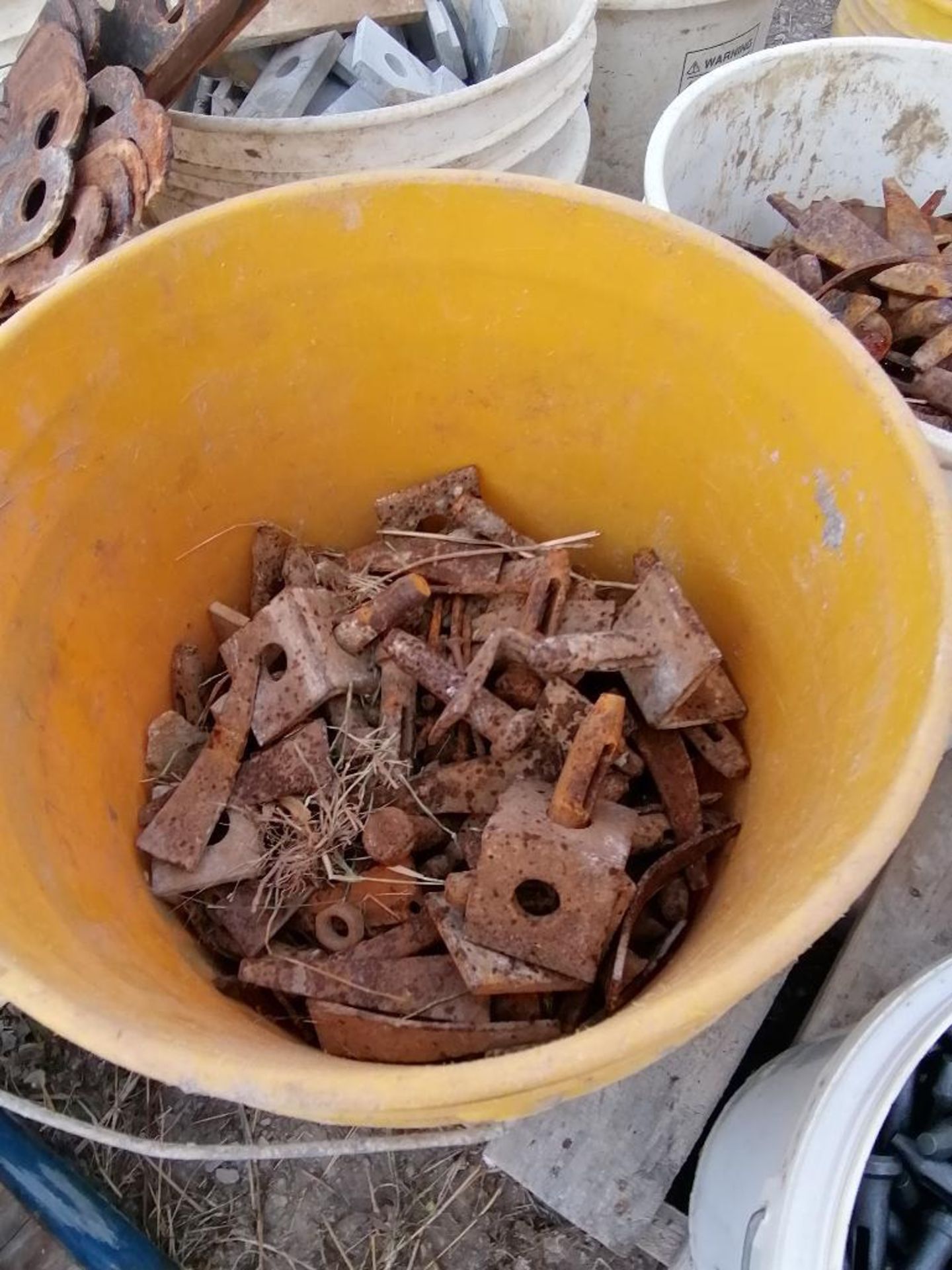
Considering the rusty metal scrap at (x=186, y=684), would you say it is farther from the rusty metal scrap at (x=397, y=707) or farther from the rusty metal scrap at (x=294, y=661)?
the rusty metal scrap at (x=397, y=707)

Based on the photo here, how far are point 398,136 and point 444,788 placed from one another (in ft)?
4.50

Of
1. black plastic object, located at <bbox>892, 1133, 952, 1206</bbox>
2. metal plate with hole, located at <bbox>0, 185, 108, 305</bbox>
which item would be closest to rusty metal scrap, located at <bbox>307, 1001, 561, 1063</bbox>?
black plastic object, located at <bbox>892, 1133, 952, 1206</bbox>

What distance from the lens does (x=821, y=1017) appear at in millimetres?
1899

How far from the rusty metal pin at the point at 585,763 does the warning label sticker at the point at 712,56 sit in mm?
2313

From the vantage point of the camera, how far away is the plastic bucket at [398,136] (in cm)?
201

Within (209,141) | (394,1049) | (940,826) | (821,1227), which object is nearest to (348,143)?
(209,141)

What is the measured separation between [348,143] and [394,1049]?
5.83ft

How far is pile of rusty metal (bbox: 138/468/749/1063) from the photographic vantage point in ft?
4.87

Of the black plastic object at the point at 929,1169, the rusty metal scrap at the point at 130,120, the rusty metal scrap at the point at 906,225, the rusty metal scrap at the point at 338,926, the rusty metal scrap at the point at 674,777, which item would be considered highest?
the rusty metal scrap at the point at 130,120

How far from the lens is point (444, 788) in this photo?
1.74m

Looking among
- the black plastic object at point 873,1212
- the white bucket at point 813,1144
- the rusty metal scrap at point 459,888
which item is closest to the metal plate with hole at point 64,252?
the rusty metal scrap at point 459,888

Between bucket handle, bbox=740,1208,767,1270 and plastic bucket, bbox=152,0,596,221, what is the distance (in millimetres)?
2017

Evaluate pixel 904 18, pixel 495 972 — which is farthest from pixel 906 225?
pixel 495 972

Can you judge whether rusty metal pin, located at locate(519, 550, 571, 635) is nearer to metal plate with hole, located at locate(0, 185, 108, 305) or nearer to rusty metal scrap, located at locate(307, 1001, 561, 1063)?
rusty metal scrap, located at locate(307, 1001, 561, 1063)
